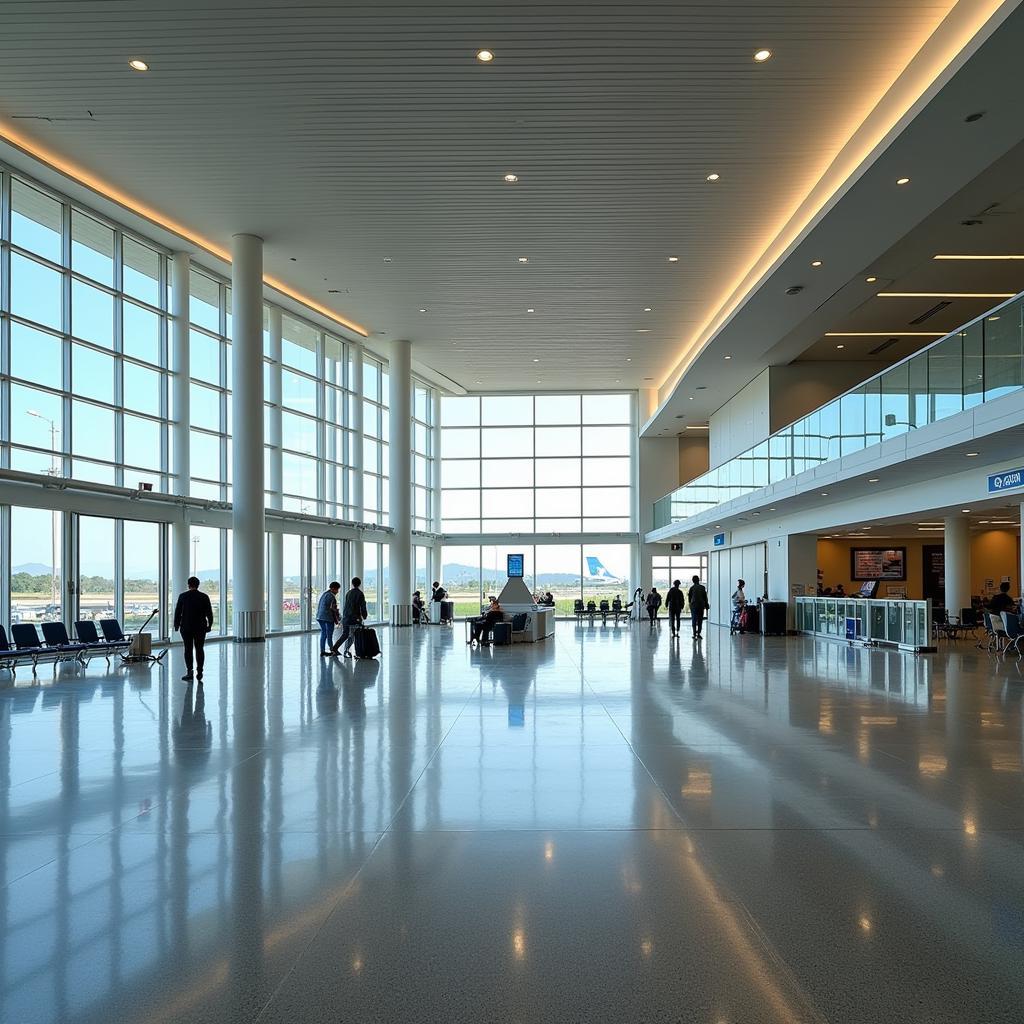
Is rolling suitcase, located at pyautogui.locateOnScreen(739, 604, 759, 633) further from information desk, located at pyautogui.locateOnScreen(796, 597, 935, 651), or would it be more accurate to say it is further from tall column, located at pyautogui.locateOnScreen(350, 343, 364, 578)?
tall column, located at pyautogui.locateOnScreen(350, 343, 364, 578)

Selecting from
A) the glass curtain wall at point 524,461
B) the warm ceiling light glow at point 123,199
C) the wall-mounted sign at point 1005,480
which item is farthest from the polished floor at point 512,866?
the glass curtain wall at point 524,461

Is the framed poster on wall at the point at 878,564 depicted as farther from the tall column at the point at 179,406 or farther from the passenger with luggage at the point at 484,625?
the tall column at the point at 179,406

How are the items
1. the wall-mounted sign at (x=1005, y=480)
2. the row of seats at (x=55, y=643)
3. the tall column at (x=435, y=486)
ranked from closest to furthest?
the wall-mounted sign at (x=1005, y=480), the row of seats at (x=55, y=643), the tall column at (x=435, y=486)

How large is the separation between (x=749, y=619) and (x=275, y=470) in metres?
14.3

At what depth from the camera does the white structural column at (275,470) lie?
2692cm

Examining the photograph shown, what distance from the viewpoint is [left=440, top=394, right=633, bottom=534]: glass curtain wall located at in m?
41.2

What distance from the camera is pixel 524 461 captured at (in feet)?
135

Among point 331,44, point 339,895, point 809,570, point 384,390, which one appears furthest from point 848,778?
point 384,390

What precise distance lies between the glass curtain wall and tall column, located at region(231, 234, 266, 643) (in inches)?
781

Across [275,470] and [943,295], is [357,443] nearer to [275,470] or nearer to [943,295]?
[275,470]

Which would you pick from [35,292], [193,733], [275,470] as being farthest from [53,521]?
[193,733]

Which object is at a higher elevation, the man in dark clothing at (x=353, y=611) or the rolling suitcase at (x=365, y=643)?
the man in dark clothing at (x=353, y=611)

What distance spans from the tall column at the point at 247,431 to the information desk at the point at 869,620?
13.9 metres

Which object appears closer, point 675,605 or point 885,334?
point 885,334
